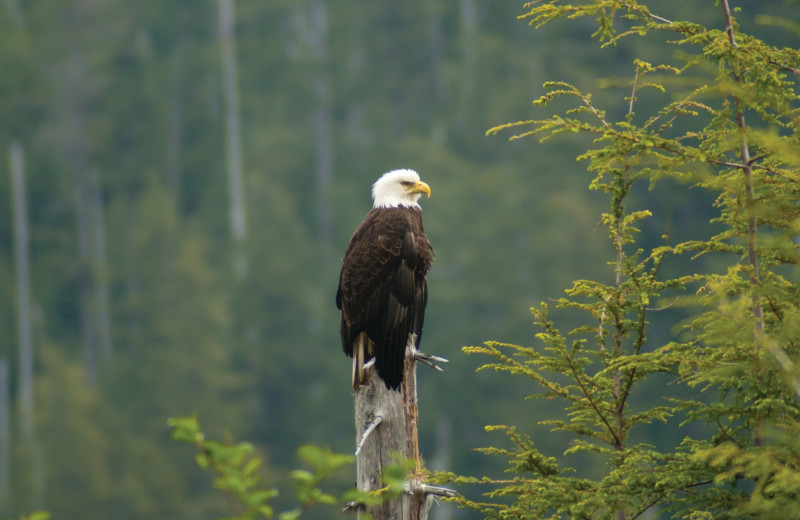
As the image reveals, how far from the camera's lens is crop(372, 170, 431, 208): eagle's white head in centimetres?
656

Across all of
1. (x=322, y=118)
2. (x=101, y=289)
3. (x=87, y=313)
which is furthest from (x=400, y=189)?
(x=322, y=118)

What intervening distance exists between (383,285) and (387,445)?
127 cm

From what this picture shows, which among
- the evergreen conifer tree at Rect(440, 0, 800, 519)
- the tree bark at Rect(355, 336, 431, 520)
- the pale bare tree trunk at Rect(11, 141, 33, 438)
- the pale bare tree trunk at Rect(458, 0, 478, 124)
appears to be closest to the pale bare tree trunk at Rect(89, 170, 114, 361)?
the pale bare tree trunk at Rect(11, 141, 33, 438)

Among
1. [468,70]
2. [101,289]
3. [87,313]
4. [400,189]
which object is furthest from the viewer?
[468,70]

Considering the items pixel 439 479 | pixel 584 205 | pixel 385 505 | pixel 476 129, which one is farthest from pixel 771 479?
pixel 476 129

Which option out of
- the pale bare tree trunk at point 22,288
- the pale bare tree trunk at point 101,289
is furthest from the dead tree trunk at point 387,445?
the pale bare tree trunk at point 101,289

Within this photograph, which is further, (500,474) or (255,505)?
(500,474)

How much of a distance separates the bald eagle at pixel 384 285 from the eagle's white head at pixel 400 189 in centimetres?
22

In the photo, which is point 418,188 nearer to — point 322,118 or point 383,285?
point 383,285

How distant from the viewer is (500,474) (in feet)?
115

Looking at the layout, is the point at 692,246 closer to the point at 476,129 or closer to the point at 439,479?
the point at 439,479

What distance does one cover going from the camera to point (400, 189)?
6.68 metres

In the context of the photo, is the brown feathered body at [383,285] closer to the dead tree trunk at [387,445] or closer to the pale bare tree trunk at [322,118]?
the dead tree trunk at [387,445]

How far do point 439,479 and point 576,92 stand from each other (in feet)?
4.78
